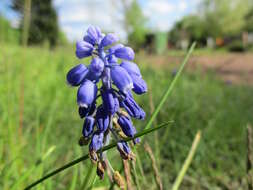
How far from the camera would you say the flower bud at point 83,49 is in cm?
86

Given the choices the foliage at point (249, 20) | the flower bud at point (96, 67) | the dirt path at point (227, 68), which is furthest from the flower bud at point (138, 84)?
the foliage at point (249, 20)

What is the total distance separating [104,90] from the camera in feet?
2.85

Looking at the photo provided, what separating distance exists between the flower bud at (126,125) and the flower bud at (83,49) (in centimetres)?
23

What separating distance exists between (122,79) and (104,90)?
0.28 ft

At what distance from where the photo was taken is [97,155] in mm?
853

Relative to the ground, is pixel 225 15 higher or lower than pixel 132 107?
lower

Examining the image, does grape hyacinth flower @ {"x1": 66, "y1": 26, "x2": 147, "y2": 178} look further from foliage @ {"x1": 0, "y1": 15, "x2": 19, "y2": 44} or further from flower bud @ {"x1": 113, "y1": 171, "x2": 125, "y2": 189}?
foliage @ {"x1": 0, "y1": 15, "x2": 19, "y2": 44}

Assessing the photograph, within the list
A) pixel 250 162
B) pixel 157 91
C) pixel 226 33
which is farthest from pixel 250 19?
pixel 250 162

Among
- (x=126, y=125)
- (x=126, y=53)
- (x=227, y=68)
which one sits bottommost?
(x=227, y=68)

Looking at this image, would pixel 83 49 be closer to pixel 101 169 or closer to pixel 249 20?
pixel 101 169

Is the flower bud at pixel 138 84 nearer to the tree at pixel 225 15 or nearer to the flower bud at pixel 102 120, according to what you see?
the flower bud at pixel 102 120

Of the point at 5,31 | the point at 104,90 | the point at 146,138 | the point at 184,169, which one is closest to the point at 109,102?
the point at 104,90

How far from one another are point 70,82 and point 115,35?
210mm

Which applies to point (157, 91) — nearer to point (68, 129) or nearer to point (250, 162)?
point (68, 129)
